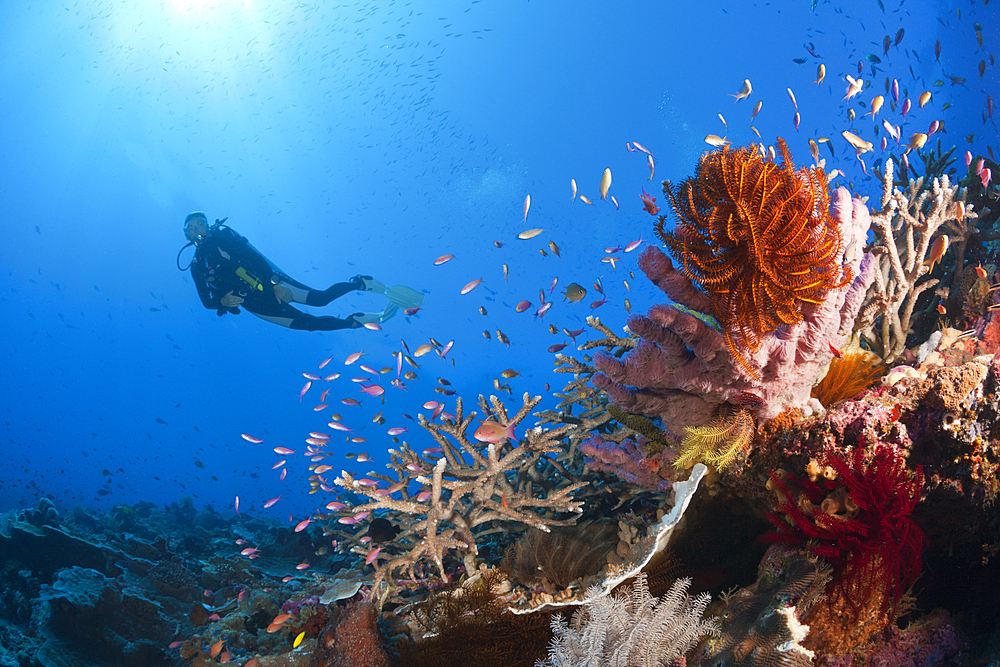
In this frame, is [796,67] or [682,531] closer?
[682,531]

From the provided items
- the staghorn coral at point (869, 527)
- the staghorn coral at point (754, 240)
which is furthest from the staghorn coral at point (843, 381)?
the staghorn coral at point (754, 240)

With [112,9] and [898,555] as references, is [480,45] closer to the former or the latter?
[112,9]

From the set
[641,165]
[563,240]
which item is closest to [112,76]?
[563,240]

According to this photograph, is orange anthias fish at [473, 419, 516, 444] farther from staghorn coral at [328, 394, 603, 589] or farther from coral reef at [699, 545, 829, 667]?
coral reef at [699, 545, 829, 667]

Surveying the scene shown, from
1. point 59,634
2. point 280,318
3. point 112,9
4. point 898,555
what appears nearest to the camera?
point 898,555

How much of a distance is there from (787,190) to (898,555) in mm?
1925

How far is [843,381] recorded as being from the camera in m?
2.83

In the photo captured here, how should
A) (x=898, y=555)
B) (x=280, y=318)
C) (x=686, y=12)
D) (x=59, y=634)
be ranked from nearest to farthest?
(x=898, y=555) → (x=59, y=634) → (x=280, y=318) → (x=686, y=12)

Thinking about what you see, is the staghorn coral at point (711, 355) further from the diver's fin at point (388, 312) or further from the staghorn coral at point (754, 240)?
the diver's fin at point (388, 312)

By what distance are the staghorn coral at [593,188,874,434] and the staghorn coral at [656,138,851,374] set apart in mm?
106

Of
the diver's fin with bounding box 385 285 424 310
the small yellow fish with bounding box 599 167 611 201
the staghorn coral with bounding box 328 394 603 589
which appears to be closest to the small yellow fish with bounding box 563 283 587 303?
the small yellow fish with bounding box 599 167 611 201

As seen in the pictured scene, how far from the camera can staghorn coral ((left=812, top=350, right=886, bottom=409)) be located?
2795 mm

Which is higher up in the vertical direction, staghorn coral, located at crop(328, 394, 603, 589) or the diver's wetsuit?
the diver's wetsuit

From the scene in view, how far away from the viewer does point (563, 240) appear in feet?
199
